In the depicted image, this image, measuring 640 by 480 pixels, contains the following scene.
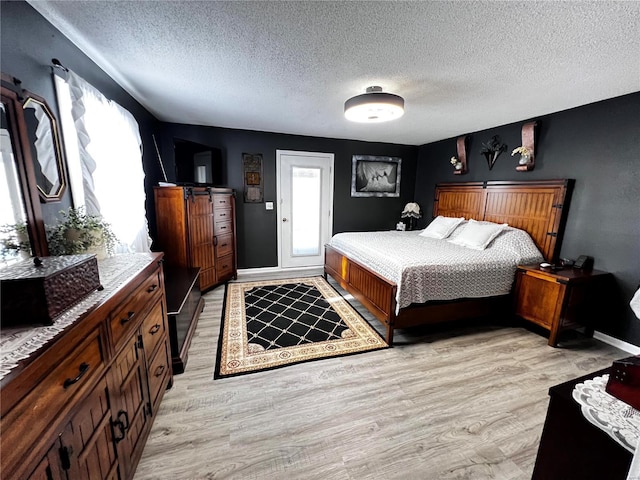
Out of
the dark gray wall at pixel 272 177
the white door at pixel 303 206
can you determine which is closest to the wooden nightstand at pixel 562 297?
the dark gray wall at pixel 272 177

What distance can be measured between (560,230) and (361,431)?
300cm

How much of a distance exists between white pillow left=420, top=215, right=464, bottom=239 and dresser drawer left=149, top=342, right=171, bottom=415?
3532 millimetres

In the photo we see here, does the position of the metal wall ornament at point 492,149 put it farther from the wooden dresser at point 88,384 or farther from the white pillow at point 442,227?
the wooden dresser at point 88,384

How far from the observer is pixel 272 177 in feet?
14.3

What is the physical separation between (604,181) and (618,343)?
156cm

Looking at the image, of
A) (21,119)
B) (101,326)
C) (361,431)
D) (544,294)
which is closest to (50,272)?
(101,326)

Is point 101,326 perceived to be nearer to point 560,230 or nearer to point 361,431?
point 361,431

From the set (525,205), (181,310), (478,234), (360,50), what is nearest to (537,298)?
(478,234)

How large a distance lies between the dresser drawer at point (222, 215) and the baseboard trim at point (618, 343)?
4.48m

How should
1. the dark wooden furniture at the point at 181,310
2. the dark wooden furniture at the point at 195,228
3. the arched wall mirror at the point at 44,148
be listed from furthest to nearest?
the dark wooden furniture at the point at 195,228
the dark wooden furniture at the point at 181,310
the arched wall mirror at the point at 44,148

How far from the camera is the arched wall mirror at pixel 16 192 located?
3.76 ft

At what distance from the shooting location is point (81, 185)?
1.77 meters

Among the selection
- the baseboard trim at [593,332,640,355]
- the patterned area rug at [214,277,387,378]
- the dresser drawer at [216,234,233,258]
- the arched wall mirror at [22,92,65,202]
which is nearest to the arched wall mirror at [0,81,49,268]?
the arched wall mirror at [22,92,65,202]

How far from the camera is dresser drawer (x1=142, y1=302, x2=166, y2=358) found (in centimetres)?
148
